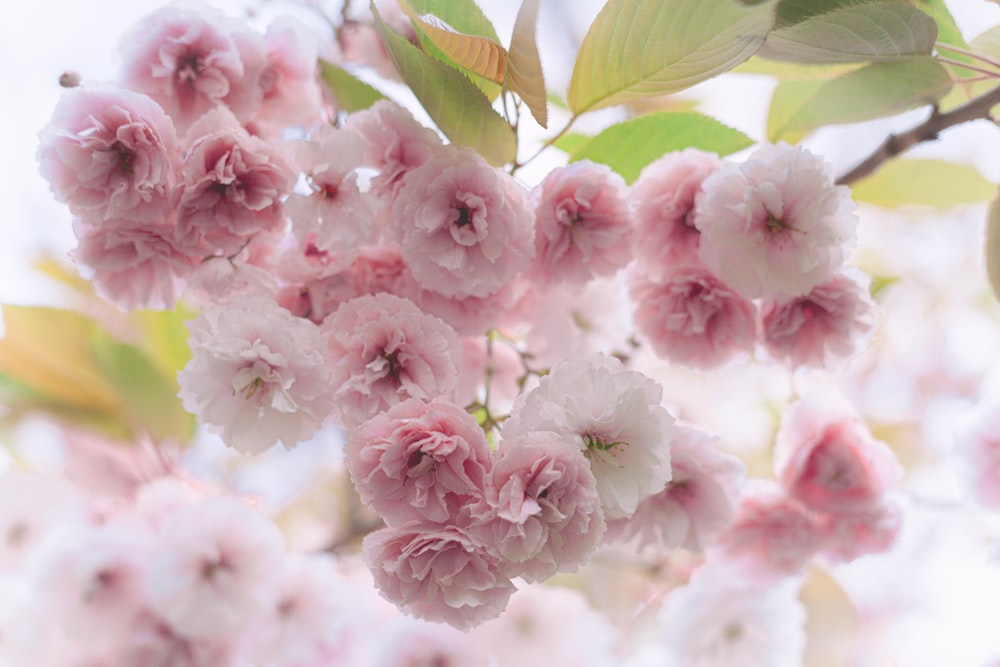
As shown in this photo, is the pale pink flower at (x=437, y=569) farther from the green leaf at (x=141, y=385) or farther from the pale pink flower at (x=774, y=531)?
the green leaf at (x=141, y=385)

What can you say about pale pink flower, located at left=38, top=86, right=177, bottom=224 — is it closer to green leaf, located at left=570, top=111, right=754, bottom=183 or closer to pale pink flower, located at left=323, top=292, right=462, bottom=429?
pale pink flower, located at left=323, top=292, right=462, bottom=429

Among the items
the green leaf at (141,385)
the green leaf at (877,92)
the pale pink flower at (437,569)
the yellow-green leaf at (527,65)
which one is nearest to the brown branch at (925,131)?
the green leaf at (877,92)

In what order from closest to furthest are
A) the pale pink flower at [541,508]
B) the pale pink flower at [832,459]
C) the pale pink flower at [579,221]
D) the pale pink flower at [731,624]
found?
the pale pink flower at [541,508] → the pale pink flower at [579,221] → the pale pink flower at [832,459] → the pale pink flower at [731,624]

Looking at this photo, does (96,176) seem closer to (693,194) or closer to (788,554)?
(693,194)

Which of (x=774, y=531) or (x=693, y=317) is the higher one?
(x=693, y=317)

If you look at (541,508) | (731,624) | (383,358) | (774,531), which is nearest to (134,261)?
(383,358)

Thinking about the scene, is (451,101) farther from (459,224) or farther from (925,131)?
(925,131)
